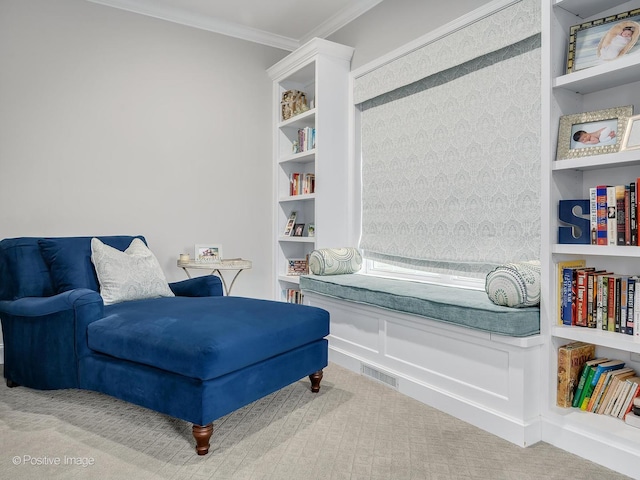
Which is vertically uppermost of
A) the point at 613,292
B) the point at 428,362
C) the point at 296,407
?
the point at 613,292

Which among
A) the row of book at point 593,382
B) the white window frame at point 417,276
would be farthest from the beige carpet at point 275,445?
the white window frame at point 417,276

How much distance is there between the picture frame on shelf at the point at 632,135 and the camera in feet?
5.93

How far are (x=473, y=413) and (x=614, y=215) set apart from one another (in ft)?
3.65

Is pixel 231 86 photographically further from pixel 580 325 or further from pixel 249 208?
pixel 580 325

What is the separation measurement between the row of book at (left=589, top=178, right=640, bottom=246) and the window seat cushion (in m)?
0.43

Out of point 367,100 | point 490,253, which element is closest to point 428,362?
point 490,253

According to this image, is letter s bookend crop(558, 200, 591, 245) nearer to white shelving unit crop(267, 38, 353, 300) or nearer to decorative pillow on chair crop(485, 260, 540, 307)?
decorative pillow on chair crop(485, 260, 540, 307)

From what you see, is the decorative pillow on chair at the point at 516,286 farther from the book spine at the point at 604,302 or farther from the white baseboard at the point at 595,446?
the white baseboard at the point at 595,446

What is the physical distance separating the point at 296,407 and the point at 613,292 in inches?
62.9

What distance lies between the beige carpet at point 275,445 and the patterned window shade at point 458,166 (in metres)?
1.04

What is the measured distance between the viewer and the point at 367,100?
3.65 meters

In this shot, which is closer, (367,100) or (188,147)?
(367,100)

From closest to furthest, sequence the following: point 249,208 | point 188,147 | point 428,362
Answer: point 428,362 → point 188,147 → point 249,208

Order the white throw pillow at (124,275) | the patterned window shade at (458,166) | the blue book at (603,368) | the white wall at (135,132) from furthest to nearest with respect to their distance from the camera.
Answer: the white wall at (135,132)
the white throw pillow at (124,275)
the patterned window shade at (458,166)
the blue book at (603,368)
